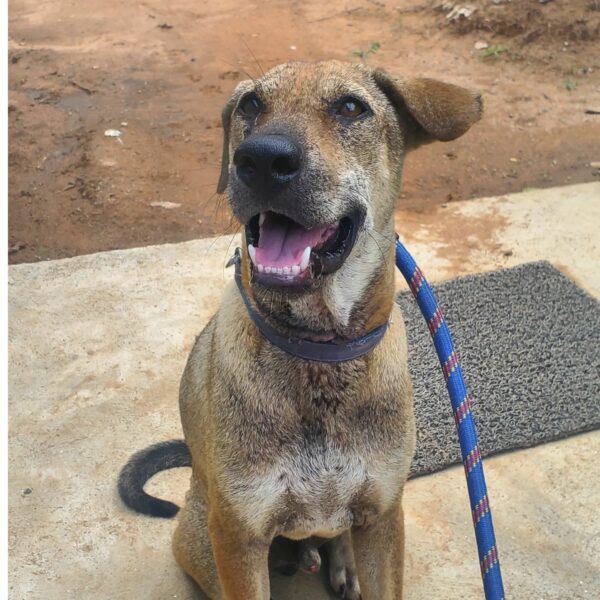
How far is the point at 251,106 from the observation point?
259 cm

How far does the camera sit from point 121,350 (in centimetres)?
461

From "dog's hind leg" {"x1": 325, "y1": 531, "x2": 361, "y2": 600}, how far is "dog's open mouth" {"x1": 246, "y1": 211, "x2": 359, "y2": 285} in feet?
4.51

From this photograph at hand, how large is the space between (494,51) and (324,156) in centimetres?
833

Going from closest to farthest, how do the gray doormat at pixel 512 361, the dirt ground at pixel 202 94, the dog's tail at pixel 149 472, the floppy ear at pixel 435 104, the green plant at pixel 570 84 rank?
the floppy ear at pixel 435 104 < the dog's tail at pixel 149 472 < the gray doormat at pixel 512 361 < the dirt ground at pixel 202 94 < the green plant at pixel 570 84

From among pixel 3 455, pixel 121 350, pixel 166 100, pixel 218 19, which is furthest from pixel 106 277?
pixel 218 19

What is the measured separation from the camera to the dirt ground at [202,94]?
6641 mm

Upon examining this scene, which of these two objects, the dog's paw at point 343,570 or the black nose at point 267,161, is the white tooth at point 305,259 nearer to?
the black nose at point 267,161

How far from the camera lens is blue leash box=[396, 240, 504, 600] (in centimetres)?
268

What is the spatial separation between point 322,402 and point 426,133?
997mm

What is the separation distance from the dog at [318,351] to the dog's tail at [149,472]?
3.15 ft

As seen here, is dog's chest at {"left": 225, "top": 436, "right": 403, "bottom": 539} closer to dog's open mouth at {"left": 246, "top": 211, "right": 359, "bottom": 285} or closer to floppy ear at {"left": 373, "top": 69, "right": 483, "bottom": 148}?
dog's open mouth at {"left": 246, "top": 211, "right": 359, "bottom": 285}

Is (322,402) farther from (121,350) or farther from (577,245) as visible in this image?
(577,245)

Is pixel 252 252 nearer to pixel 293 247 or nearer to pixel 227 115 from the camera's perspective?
pixel 293 247

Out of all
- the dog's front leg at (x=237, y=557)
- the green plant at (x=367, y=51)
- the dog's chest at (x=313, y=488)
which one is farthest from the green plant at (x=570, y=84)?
the dog's front leg at (x=237, y=557)
